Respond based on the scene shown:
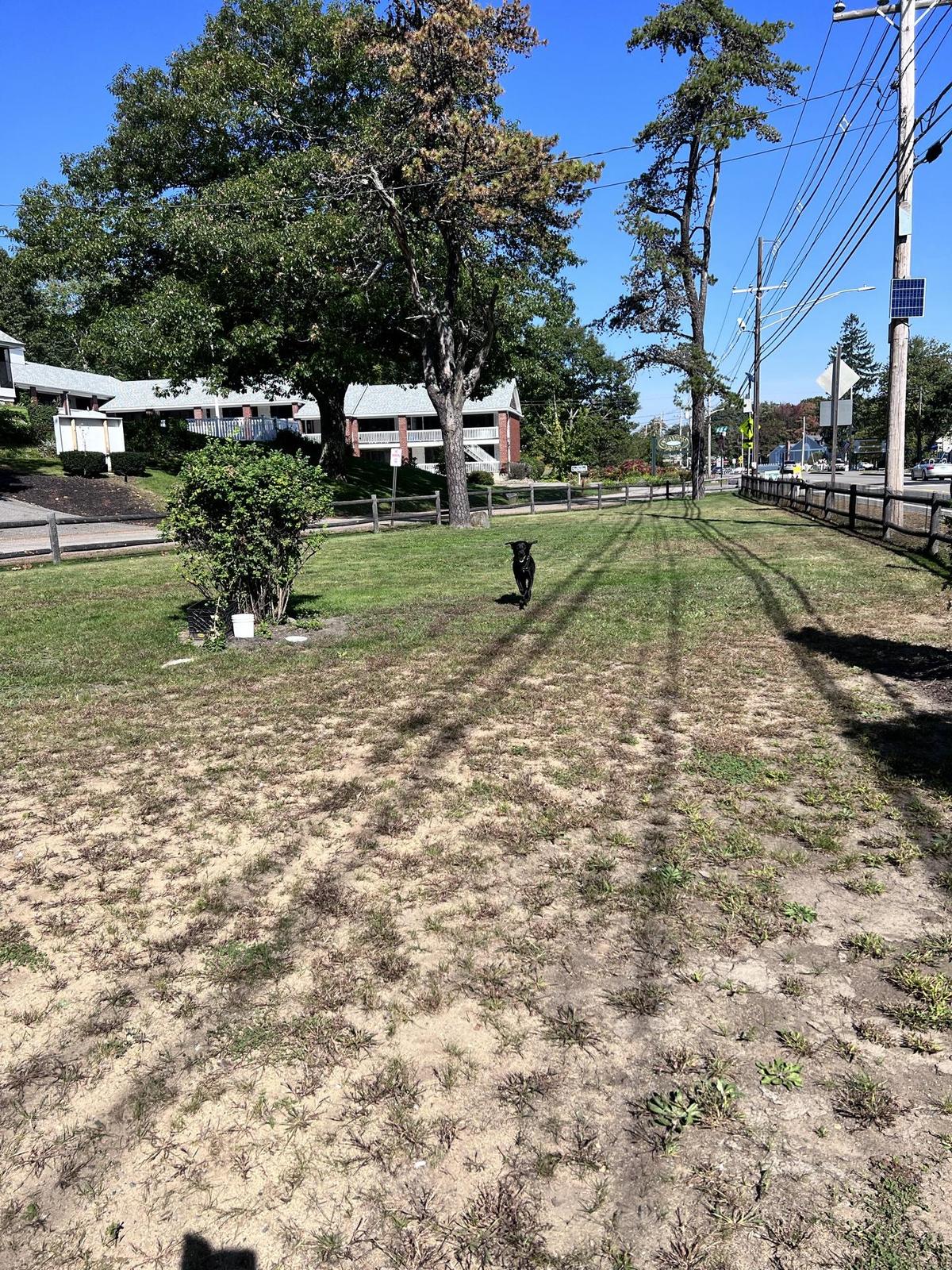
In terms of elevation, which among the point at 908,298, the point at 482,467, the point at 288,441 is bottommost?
the point at 482,467

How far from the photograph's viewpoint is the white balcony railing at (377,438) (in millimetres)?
58719

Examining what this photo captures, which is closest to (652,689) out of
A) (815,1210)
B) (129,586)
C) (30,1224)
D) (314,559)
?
(815,1210)

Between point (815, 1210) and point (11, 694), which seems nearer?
point (815, 1210)

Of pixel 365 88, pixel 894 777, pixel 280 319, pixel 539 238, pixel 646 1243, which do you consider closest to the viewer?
pixel 646 1243

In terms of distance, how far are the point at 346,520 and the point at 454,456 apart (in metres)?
3.67

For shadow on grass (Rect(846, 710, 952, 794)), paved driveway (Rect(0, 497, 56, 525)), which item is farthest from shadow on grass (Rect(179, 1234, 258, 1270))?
paved driveway (Rect(0, 497, 56, 525))

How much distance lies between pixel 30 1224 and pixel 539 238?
21870mm

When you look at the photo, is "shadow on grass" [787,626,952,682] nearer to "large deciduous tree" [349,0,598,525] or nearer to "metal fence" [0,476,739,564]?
"metal fence" [0,476,739,564]

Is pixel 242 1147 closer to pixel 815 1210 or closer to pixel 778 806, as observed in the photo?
pixel 815 1210

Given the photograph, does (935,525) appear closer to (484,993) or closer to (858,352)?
(484,993)

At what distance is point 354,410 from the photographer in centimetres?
5919

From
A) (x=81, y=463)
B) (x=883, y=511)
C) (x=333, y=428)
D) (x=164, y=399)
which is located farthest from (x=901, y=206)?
(x=164, y=399)

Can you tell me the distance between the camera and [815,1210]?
205 cm

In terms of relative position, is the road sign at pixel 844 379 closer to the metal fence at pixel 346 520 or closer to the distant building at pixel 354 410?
the metal fence at pixel 346 520
